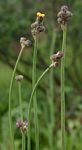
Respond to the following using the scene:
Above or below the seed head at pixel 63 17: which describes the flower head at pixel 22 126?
below

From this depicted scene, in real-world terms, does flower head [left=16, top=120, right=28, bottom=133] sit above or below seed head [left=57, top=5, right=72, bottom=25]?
below

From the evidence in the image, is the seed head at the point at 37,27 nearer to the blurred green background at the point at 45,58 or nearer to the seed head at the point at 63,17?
the seed head at the point at 63,17

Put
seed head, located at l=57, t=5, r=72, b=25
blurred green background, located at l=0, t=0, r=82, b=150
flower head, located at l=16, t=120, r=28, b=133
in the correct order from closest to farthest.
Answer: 1. seed head, located at l=57, t=5, r=72, b=25
2. flower head, located at l=16, t=120, r=28, b=133
3. blurred green background, located at l=0, t=0, r=82, b=150

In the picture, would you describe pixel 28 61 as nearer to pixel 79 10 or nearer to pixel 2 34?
pixel 2 34

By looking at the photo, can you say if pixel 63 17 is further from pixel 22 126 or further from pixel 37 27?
pixel 22 126

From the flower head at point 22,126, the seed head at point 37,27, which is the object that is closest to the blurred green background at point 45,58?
the flower head at point 22,126

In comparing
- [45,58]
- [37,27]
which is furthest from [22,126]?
[45,58]

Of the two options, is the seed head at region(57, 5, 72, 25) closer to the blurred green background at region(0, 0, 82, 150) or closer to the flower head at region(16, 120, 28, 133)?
the flower head at region(16, 120, 28, 133)

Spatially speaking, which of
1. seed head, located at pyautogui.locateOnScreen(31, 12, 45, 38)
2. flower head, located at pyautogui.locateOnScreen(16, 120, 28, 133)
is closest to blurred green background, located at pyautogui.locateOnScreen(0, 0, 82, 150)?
flower head, located at pyautogui.locateOnScreen(16, 120, 28, 133)
